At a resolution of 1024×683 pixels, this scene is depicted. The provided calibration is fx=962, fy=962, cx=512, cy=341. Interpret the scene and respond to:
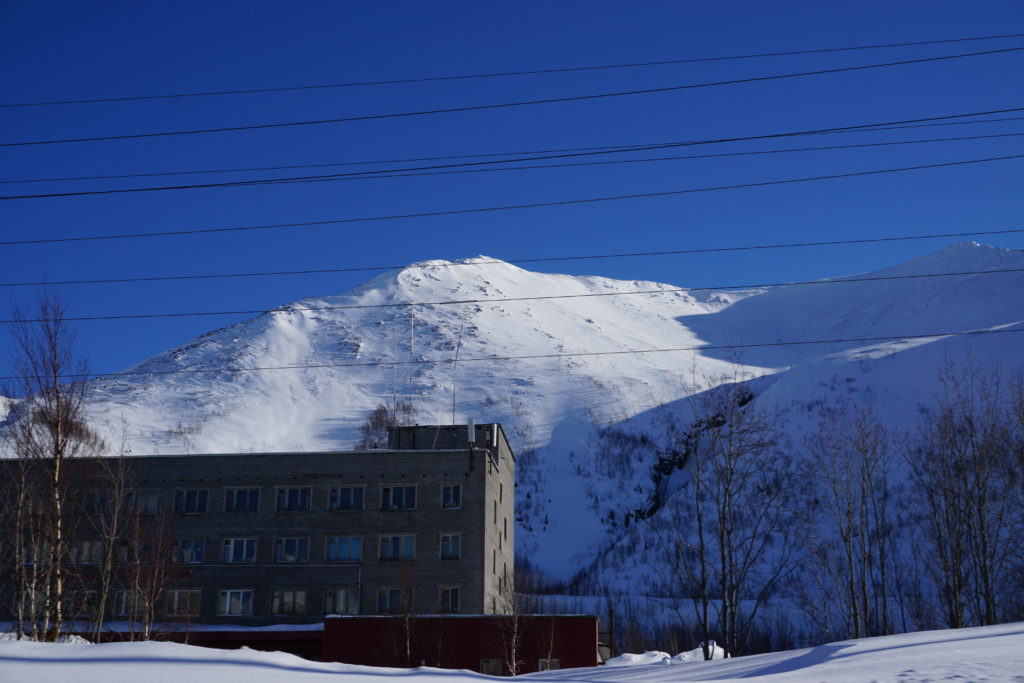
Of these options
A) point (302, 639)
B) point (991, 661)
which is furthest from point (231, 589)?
point (991, 661)

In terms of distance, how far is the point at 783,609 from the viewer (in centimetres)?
9856

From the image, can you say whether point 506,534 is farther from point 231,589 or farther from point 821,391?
point 821,391

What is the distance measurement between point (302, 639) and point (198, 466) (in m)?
13.6

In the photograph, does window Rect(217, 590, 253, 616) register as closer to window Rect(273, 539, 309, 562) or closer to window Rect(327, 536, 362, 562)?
window Rect(273, 539, 309, 562)

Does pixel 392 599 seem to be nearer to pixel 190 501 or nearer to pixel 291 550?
pixel 291 550

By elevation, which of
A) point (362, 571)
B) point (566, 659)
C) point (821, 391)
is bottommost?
point (566, 659)

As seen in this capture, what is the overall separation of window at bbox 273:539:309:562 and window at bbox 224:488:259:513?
2.64m

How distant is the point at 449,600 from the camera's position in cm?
5525

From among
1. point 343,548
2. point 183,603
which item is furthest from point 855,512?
point 183,603

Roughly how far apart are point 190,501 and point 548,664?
2539 centimetres

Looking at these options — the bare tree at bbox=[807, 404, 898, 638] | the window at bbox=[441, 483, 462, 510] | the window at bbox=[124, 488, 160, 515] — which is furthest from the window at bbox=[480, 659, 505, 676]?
the bare tree at bbox=[807, 404, 898, 638]

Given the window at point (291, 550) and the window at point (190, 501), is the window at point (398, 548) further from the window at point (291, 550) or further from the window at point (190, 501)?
the window at point (190, 501)

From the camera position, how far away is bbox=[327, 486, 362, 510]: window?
57.4m

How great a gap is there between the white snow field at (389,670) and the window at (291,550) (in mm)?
35699
